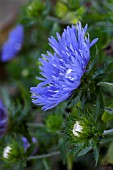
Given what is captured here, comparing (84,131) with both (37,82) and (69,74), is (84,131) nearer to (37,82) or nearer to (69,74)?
(69,74)

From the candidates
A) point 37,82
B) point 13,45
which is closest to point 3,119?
point 37,82

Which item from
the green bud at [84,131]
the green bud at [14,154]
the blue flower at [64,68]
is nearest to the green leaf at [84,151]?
the green bud at [84,131]

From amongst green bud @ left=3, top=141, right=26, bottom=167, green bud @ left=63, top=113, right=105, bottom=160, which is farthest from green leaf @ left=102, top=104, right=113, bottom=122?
green bud @ left=3, top=141, right=26, bottom=167

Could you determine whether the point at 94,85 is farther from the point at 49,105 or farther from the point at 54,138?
the point at 54,138

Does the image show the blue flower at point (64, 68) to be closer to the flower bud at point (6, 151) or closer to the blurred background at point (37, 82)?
the blurred background at point (37, 82)

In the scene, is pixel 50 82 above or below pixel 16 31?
below

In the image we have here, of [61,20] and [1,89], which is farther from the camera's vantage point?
[1,89]

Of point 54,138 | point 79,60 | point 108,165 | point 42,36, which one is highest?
point 42,36

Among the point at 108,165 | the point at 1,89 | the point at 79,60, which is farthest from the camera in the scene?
the point at 1,89

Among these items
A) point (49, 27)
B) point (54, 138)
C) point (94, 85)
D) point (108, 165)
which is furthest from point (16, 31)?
point (94, 85)
